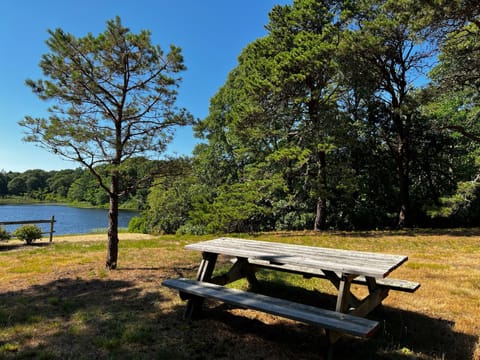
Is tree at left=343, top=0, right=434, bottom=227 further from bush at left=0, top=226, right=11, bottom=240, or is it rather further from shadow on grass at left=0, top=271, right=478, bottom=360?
bush at left=0, top=226, right=11, bottom=240

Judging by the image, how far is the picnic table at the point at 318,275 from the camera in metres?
2.28

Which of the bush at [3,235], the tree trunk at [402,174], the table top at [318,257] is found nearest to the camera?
the table top at [318,257]

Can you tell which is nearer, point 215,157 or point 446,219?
point 446,219

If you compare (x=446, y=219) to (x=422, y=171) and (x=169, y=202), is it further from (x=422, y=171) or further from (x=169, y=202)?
(x=169, y=202)

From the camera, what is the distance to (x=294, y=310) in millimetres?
2428

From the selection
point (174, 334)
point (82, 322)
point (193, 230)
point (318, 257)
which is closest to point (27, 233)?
point (193, 230)

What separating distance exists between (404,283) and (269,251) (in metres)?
1.46

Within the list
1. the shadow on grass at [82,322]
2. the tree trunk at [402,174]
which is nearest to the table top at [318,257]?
the shadow on grass at [82,322]

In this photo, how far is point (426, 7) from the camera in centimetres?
707

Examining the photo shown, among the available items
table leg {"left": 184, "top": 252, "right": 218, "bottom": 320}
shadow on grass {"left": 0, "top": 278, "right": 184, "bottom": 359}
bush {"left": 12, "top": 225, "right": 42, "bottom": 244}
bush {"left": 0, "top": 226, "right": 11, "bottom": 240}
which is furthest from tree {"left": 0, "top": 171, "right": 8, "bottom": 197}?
table leg {"left": 184, "top": 252, "right": 218, "bottom": 320}

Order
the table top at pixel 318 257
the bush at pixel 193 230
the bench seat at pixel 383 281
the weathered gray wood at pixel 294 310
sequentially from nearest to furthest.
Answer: the weathered gray wood at pixel 294 310 → the table top at pixel 318 257 → the bench seat at pixel 383 281 → the bush at pixel 193 230

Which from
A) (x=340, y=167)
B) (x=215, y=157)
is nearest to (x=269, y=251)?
(x=340, y=167)

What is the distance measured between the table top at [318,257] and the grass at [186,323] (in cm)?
72

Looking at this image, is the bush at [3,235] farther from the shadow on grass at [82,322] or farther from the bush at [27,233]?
the shadow on grass at [82,322]
